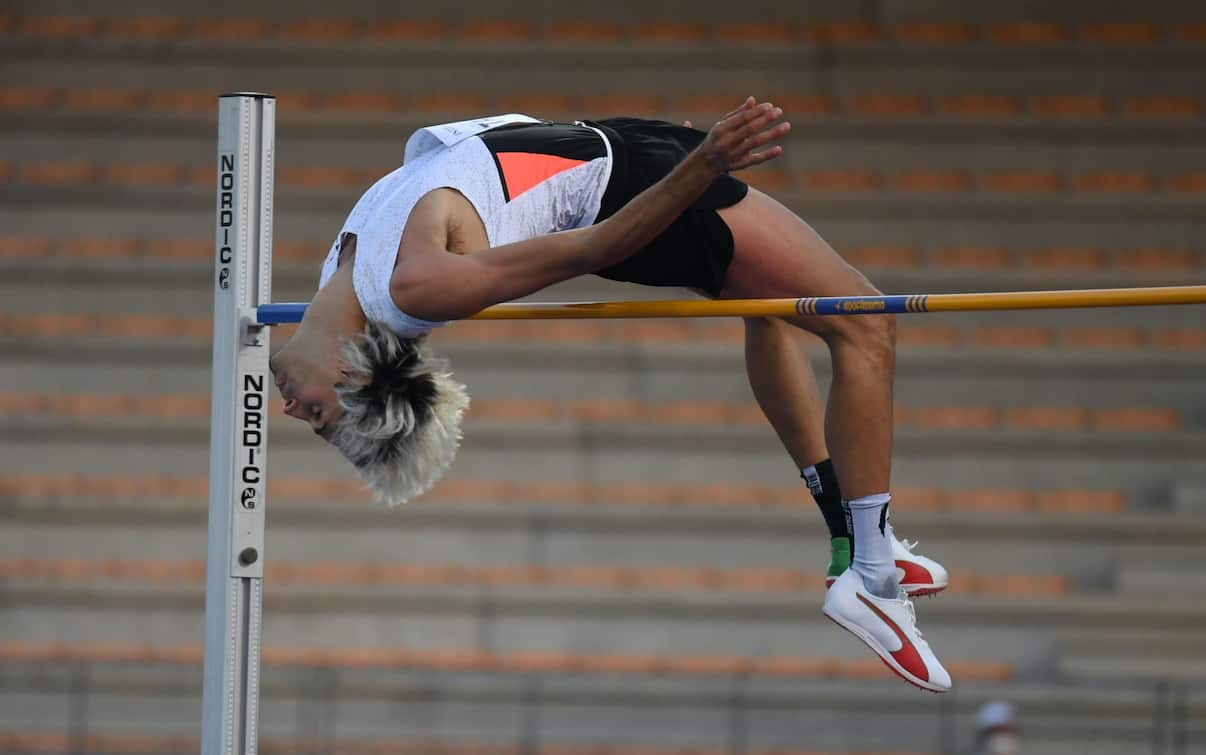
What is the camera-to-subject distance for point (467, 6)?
30.5ft

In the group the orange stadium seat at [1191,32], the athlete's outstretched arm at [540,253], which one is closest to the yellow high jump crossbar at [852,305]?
the athlete's outstretched arm at [540,253]

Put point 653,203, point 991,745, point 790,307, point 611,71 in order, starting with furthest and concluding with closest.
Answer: point 611,71, point 991,745, point 790,307, point 653,203

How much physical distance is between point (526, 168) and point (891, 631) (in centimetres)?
109

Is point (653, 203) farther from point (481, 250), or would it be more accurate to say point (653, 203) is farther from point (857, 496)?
point (857, 496)

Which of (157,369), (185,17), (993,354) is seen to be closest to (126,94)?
(185,17)

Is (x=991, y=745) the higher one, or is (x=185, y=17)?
(x=185, y=17)

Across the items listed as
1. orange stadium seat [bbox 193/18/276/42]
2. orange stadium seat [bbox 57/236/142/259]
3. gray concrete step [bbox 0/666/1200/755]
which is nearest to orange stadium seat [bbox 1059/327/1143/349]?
gray concrete step [bbox 0/666/1200/755]

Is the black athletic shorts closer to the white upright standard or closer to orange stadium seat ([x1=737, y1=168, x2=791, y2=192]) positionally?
the white upright standard

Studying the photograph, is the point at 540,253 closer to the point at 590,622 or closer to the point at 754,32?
the point at 590,622

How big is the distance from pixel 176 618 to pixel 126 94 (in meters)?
2.64

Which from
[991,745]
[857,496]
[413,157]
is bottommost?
[991,745]

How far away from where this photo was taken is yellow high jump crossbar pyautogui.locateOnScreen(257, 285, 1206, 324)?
9.85 ft

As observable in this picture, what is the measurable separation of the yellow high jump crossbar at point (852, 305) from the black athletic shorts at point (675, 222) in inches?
4.5

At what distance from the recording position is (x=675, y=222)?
3348 millimetres
